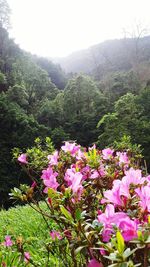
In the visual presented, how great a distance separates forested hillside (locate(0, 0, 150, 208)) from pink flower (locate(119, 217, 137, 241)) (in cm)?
994

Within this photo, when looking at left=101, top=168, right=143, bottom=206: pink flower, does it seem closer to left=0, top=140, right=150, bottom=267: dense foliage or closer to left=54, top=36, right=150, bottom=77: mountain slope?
left=0, top=140, right=150, bottom=267: dense foliage

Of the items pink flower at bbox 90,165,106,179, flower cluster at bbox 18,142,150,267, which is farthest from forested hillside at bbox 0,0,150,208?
flower cluster at bbox 18,142,150,267

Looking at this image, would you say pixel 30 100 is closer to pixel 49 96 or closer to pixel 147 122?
pixel 49 96

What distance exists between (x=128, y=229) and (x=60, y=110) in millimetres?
20708

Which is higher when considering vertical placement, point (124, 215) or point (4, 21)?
point (4, 21)

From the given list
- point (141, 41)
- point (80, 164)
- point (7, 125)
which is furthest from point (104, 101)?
point (141, 41)

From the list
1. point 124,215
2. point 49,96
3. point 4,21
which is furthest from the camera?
point 4,21

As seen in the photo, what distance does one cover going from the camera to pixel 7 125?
58.2ft

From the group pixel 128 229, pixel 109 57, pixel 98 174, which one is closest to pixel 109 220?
pixel 128 229

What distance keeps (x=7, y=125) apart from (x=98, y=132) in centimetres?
511

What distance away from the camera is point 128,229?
769 millimetres

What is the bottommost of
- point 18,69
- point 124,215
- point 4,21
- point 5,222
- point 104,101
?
point 5,222

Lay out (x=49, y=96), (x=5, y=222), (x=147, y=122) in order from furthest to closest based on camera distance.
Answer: (x=49, y=96) → (x=147, y=122) → (x=5, y=222)

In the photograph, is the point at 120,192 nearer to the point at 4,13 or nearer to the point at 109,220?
the point at 109,220
